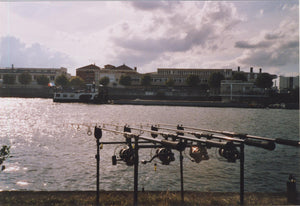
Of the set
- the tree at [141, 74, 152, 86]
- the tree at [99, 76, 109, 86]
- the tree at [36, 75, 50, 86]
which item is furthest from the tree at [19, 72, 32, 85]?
the tree at [141, 74, 152, 86]

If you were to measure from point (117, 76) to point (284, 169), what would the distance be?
13934cm

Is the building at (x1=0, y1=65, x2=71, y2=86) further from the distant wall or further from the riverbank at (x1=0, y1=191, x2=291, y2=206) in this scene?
the riverbank at (x1=0, y1=191, x2=291, y2=206)


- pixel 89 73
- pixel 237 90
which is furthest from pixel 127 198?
pixel 89 73

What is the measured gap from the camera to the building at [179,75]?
6014 inches

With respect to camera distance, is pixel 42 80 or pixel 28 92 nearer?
pixel 28 92

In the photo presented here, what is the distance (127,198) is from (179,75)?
143590mm

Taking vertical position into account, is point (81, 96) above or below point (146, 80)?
below

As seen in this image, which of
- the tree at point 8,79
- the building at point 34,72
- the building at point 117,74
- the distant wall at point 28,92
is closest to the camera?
the distant wall at point 28,92

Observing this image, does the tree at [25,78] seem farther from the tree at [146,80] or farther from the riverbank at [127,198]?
the riverbank at [127,198]

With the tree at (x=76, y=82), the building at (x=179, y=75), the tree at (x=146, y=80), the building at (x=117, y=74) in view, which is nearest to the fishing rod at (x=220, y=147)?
the tree at (x=146, y=80)

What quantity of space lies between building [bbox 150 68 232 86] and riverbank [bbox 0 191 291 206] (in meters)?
140

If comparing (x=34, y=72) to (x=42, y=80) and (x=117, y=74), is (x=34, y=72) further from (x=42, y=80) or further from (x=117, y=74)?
(x=117, y=74)

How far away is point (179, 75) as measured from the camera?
502 ft

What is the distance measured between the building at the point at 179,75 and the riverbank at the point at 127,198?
140 metres
